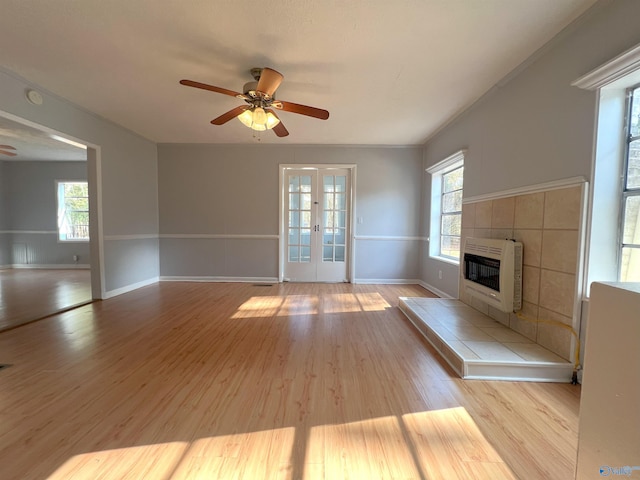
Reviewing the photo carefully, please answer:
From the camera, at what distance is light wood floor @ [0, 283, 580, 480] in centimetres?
124

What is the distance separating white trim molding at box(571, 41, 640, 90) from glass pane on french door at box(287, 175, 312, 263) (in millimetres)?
3880

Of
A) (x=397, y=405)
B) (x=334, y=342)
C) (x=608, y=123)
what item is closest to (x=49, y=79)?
(x=334, y=342)

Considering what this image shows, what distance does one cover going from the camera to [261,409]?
1.61 metres

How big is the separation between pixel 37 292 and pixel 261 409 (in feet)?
16.0

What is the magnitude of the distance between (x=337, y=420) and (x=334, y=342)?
3.44ft

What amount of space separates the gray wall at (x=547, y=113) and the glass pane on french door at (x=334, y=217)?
2.28 metres

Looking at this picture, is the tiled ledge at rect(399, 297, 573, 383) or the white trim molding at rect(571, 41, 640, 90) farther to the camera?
the tiled ledge at rect(399, 297, 573, 383)

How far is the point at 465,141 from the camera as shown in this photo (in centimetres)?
354

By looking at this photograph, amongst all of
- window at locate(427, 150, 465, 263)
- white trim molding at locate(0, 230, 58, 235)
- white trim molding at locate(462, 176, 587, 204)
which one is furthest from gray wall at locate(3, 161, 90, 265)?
white trim molding at locate(462, 176, 587, 204)

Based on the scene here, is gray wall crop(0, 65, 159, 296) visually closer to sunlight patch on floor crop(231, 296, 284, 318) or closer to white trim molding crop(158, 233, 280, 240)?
white trim molding crop(158, 233, 280, 240)

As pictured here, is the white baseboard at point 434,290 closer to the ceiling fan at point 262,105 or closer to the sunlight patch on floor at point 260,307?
the sunlight patch on floor at point 260,307

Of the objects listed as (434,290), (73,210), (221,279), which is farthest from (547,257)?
(73,210)

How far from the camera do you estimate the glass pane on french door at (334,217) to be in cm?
518

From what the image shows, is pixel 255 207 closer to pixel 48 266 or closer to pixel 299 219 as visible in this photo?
pixel 299 219
